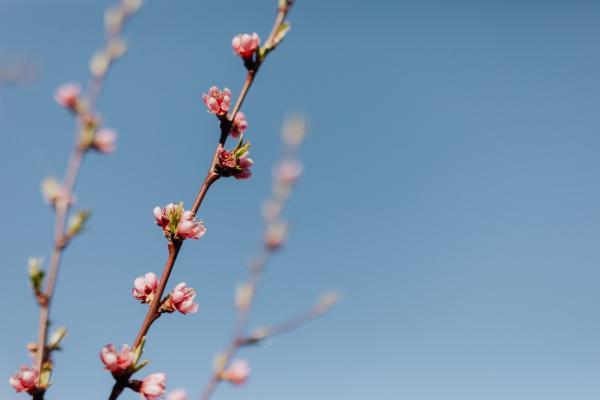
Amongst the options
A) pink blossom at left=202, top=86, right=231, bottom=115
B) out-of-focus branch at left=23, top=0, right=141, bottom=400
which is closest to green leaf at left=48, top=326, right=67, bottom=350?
out-of-focus branch at left=23, top=0, right=141, bottom=400

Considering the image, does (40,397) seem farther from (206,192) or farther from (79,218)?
(206,192)

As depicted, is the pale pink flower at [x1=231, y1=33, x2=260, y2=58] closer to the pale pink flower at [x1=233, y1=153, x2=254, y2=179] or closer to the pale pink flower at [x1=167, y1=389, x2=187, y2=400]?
the pale pink flower at [x1=233, y1=153, x2=254, y2=179]

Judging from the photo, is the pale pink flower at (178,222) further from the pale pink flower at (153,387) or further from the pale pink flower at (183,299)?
the pale pink flower at (153,387)

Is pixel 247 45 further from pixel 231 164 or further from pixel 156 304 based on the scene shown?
pixel 156 304

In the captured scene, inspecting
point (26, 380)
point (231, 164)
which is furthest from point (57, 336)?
point (231, 164)

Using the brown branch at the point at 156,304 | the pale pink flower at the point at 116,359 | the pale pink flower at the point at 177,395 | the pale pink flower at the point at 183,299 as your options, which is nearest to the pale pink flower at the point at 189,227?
the brown branch at the point at 156,304

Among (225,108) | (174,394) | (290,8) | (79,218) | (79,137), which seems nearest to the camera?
(79,218)

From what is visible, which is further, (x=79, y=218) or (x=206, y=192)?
(x=206, y=192)

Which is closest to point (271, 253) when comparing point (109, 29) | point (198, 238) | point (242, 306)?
point (242, 306)
